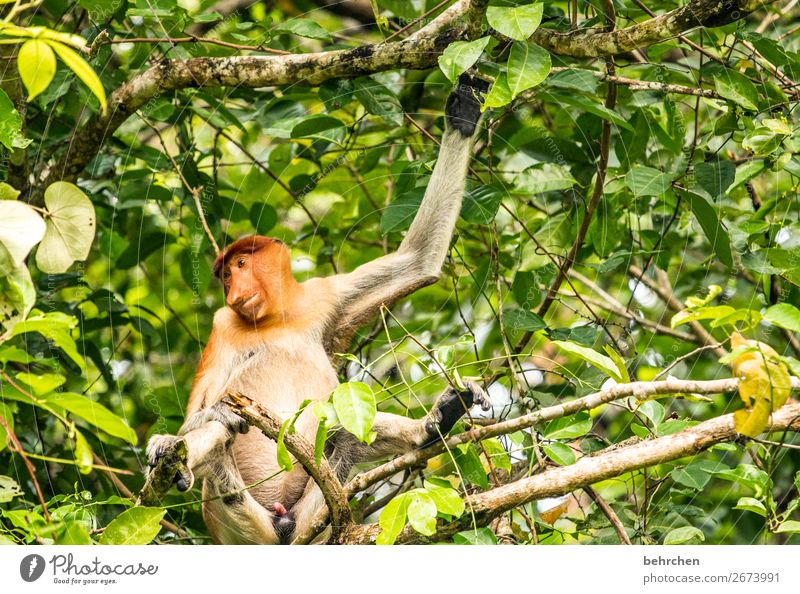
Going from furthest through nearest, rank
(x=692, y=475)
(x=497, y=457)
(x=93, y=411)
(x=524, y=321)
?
(x=524, y=321), (x=497, y=457), (x=692, y=475), (x=93, y=411)

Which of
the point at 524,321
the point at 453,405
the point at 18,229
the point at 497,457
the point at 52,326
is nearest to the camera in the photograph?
the point at 52,326

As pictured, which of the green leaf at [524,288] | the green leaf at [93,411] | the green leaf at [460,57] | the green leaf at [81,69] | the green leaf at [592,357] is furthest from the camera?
the green leaf at [524,288]

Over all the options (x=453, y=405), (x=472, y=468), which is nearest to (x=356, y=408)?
(x=472, y=468)

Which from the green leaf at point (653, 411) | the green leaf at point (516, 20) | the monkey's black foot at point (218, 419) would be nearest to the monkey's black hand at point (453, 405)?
the green leaf at point (653, 411)

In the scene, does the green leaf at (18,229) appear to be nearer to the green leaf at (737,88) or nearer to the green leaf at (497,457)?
the green leaf at (497,457)

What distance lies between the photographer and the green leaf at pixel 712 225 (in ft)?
12.5

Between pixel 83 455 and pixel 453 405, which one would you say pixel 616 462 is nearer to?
pixel 453 405

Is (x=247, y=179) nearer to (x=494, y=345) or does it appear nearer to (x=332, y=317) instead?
(x=332, y=317)

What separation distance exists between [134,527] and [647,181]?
2.63 m

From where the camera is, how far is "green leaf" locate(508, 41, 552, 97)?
311 centimetres

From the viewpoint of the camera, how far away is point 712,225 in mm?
3842

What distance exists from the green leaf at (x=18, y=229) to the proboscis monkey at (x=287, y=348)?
1540 mm

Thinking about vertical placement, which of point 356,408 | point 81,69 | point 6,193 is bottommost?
point 356,408

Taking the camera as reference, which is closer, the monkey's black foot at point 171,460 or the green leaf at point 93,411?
the green leaf at point 93,411
